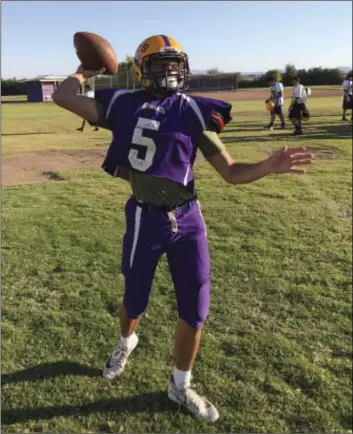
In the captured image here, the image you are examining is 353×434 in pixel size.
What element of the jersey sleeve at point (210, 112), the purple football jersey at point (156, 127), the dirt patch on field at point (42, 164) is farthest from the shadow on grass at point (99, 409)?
the dirt patch on field at point (42, 164)

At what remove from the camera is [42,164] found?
10.2 metres

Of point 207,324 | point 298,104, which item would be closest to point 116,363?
point 207,324

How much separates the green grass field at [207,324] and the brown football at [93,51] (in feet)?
6.83

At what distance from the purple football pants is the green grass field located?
2.53 ft

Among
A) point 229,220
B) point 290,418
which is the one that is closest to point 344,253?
point 229,220

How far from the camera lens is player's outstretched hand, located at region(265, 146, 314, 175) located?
7.77 ft

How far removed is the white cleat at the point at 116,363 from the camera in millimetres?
3229

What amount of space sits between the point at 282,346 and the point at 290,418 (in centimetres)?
71

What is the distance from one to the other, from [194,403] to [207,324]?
103 centimetres

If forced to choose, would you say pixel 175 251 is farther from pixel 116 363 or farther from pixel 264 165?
pixel 116 363

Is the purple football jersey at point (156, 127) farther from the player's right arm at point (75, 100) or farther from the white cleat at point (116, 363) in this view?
the white cleat at point (116, 363)

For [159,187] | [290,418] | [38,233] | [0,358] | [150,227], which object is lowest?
[290,418]

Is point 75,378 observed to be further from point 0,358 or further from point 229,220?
point 229,220

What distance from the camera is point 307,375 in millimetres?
3295
